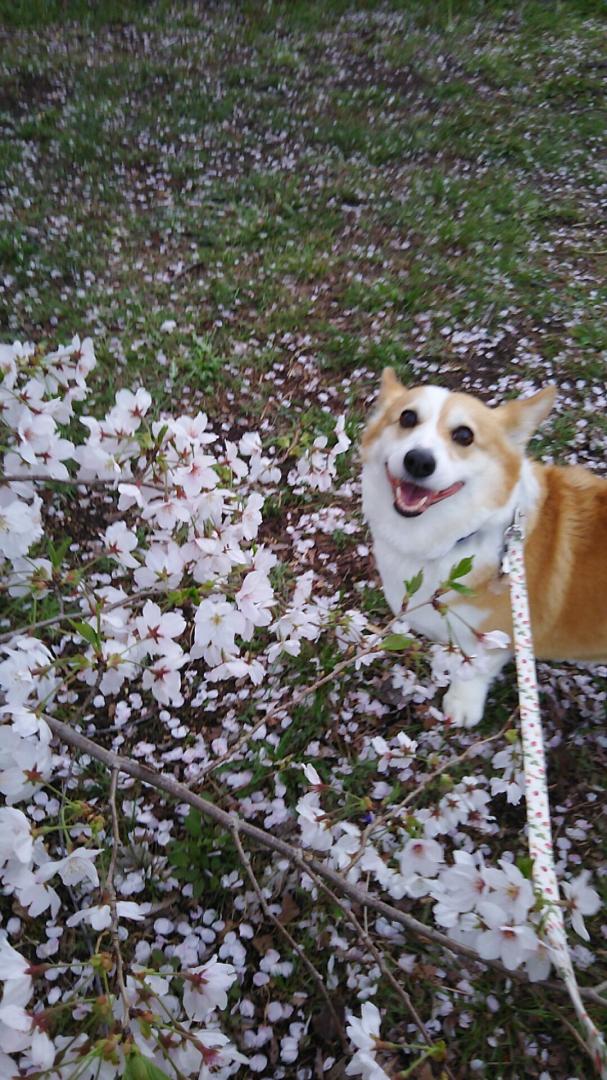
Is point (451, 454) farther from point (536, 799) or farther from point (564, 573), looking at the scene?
point (536, 799)

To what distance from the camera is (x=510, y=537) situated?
2057 millimetres

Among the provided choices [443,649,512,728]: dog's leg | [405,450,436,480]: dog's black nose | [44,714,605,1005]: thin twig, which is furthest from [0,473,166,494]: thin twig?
[443,649,512,728]: dog's leg

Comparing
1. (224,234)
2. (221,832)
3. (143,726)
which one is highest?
(224,234)

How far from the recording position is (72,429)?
3.58m

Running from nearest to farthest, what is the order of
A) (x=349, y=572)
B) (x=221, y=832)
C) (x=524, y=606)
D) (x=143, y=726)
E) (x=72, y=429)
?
(x=524, y=606), (x=221, y=832), (x=143, y=726), (x=349, y=572), (x=72, y=429)

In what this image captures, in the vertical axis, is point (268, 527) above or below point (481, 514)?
above

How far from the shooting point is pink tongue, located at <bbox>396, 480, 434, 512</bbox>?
1.95m

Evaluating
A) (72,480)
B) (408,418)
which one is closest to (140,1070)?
(72,480)

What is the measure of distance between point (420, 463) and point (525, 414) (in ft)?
1.37

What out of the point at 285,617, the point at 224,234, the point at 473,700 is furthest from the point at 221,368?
the point at 285,617

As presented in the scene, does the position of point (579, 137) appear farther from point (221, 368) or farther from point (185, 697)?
point (185, 697)

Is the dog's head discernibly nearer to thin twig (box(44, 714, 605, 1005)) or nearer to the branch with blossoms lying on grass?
the branch with blossoms lying on grass

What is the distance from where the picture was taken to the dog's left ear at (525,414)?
6.57 ft

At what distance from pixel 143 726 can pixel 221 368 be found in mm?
2339
